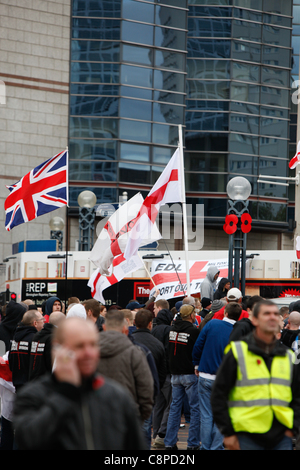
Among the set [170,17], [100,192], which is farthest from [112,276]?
[170,17]

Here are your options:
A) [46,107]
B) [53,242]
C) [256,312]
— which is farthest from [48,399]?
[46,107]

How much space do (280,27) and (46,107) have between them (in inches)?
593

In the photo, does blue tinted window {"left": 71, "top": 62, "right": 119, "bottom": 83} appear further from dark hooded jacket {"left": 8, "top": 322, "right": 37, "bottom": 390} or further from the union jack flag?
dark hooded jacket {"left": 8, "top": 322, "right": 37, "bottom": 390}

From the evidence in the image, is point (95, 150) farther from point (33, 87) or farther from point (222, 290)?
point (222, 290)

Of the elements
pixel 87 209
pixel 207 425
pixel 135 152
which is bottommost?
pixel 207 425

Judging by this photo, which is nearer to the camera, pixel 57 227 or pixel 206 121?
pixel 57 227

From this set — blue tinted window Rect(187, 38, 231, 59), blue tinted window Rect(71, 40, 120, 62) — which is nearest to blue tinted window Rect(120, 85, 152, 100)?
blue tinted window Rect(71, 40, 120, 62)

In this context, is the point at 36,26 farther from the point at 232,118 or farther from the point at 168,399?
the point at 168,399

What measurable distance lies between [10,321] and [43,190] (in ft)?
18.2

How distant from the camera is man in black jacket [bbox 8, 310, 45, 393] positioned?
8.11 metres

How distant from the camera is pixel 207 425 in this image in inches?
322

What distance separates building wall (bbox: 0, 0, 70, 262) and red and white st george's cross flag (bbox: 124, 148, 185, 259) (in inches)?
999

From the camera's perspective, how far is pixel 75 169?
3747 centimetres

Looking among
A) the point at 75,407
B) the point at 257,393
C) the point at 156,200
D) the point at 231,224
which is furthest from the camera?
the point at 231,224
